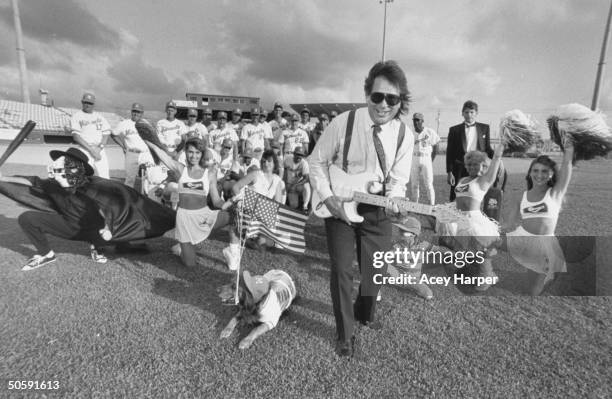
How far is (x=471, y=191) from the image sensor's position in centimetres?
396

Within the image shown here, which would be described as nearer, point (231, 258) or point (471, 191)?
point (471, 191)

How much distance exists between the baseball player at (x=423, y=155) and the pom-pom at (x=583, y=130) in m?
3.93

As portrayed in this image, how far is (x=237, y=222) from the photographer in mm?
4340

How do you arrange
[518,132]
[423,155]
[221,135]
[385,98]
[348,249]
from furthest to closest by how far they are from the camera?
1. [221,135]
2. [423,155]
3. [518,132]
4. [348,249]
5. [385,98]

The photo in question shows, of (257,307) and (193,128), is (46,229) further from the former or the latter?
(193,128)

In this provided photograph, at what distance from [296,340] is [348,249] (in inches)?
41.3

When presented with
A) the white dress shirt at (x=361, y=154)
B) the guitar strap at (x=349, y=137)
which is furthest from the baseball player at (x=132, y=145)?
the guitar strap at (x=349, y=137)

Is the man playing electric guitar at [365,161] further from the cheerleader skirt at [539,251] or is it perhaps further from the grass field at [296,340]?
the cheerleader skirt at [539,251]

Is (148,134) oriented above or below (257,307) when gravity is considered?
above

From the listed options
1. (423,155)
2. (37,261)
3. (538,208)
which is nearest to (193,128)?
(37,261)

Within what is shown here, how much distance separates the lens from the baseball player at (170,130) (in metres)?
8.03

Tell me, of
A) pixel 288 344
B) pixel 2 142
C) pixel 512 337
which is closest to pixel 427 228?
pixel 512 337

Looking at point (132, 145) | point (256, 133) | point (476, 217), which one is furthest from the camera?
point (256, 133)

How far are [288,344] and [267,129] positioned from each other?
8039 mm
